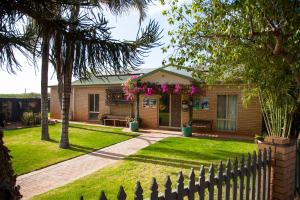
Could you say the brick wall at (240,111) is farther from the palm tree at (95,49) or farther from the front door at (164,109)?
the palm tree at (95,49)

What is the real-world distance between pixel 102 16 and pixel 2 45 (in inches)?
39.2

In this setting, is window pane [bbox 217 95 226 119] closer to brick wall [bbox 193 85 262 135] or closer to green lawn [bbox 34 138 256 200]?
brick wall [bbox 193 85 262 135]

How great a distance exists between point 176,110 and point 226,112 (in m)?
3.73

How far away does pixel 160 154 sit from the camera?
1037 centimetres

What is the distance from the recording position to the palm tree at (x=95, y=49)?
2098 millimetres

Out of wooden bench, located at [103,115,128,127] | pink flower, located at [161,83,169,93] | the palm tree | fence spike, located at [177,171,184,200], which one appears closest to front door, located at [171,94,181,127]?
pink flower, located at [161,83,169,93]

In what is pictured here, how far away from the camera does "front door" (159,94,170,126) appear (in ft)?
62.1

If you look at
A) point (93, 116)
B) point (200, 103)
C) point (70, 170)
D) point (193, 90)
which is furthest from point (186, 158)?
point (93, 116)

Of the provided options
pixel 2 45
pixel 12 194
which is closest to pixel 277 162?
pixel 12 194

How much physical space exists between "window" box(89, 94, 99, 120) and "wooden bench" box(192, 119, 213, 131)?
9.72m

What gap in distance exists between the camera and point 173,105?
18.7 metres

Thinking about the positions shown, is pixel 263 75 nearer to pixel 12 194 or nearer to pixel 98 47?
pixel 98 47

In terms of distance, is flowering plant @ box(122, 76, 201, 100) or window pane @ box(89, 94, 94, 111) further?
window pane @ box(89, 94, 94, 111)

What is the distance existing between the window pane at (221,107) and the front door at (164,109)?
3903 mm
